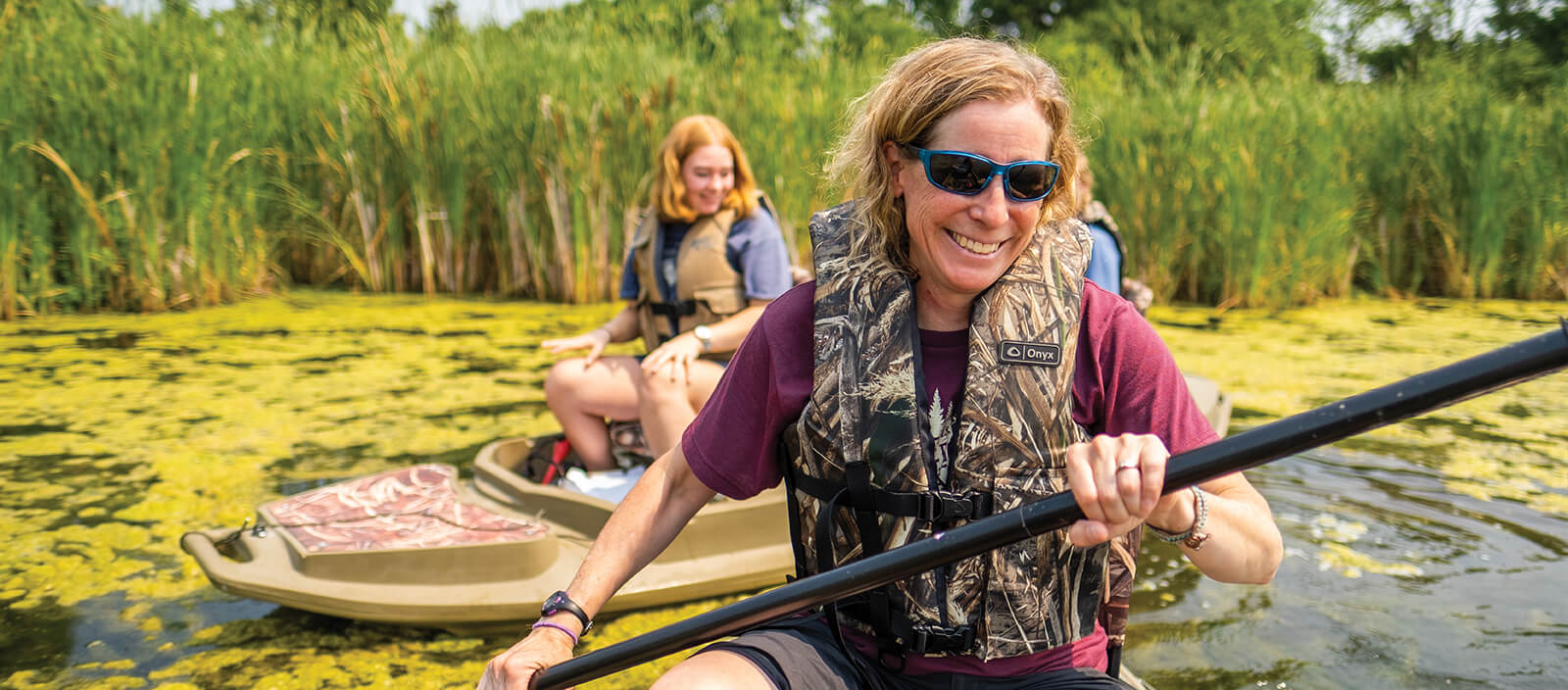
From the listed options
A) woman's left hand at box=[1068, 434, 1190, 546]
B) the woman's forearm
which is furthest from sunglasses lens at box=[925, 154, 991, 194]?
the woman's forearm

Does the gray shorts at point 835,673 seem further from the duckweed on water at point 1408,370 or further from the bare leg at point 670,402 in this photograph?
the duckweed on water at point 1408,370

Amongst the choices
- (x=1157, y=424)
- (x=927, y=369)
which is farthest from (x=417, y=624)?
(x=1157, y=424)

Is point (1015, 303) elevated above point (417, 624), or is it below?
above

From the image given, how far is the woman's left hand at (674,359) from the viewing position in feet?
10.2

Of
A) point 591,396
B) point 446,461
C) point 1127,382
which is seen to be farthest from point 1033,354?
point 446,461

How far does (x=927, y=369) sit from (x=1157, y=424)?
306 millimetres

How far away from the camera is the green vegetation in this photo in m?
6.12

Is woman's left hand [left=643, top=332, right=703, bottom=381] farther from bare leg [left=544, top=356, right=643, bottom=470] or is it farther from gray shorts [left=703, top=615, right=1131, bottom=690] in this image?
gray shorts [left=703, top=615, right=1131, bottom=690]

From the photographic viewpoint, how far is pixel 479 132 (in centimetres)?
704

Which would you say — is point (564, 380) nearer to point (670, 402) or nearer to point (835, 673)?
point (670, 402)

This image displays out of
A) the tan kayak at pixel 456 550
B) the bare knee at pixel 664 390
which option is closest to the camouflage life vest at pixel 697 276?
the bare knee at pixel 664 390

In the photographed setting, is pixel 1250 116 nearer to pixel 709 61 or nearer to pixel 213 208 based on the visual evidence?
pixel 709 61

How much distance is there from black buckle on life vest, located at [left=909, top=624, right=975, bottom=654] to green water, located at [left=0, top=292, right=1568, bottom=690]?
1.21 meters

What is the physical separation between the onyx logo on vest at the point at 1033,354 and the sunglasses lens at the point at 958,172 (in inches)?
7.9
